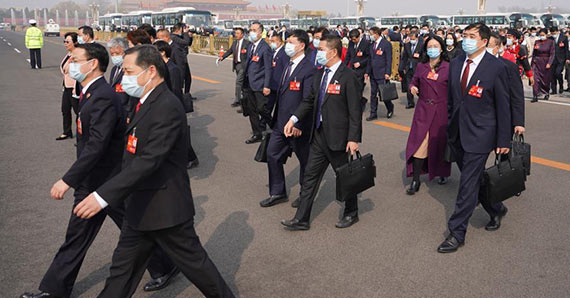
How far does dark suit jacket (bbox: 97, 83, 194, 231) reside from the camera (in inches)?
109

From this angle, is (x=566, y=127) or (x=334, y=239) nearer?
(x=334, y=239)

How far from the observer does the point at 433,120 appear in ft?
19.8

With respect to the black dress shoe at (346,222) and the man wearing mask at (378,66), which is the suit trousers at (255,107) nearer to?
the man wearing mask at (378,66)

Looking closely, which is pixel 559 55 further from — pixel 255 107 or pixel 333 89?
pixel 333 89

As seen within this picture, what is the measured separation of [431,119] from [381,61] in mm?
4646

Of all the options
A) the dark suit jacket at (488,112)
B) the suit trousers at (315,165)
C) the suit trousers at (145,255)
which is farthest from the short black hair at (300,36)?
the suit trousers at (145,255)

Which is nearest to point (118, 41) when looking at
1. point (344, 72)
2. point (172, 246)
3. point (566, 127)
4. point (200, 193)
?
point (200, 193)

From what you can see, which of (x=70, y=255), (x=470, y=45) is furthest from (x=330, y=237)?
(x=70, y=255)

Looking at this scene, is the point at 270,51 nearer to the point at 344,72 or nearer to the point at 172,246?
the point at 344,72

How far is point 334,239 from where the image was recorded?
4.71 meters

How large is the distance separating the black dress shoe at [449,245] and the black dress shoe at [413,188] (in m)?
1.59

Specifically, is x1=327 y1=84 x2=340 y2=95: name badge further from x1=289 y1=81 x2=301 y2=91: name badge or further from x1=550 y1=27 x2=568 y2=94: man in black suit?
x1=550 y1=27 x2=568 y2=94: man in black suit

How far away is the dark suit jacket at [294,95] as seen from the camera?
213 inches

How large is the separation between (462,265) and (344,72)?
1.91 meters
